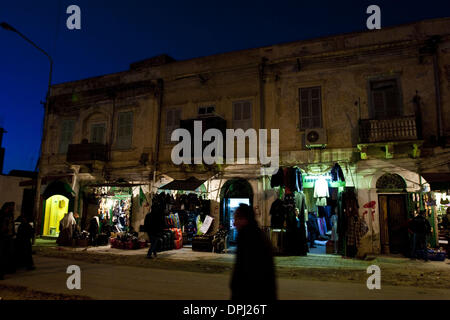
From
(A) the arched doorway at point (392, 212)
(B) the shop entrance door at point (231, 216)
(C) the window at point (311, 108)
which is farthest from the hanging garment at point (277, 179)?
(A) the arched doorway at point (392, 212)

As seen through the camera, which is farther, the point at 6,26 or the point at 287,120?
the point at 287,120

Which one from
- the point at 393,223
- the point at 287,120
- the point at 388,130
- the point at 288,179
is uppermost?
the point at 287,120

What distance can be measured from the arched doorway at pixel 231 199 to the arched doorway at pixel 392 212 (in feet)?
18.6

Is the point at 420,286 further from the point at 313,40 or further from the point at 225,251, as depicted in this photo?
the point at 313,40

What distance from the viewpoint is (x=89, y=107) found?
18781 mm

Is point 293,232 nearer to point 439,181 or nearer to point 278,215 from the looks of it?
point 278,215

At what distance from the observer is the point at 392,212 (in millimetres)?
12617

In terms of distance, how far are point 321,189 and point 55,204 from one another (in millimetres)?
16027

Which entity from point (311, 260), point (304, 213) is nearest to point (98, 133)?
point (304, 213)

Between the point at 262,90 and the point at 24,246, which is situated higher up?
the point at 262,90

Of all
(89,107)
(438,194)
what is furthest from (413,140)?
(89,107)

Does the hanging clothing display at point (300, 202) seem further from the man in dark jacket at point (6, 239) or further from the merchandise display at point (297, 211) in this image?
the man in dark jacket at point (6, 239)

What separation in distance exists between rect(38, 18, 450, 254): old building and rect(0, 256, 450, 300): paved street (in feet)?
17.3

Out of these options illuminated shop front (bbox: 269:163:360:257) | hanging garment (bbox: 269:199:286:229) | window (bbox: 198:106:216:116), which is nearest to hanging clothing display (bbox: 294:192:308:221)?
illuminated shop front (bbox: 269:163:360:257)
